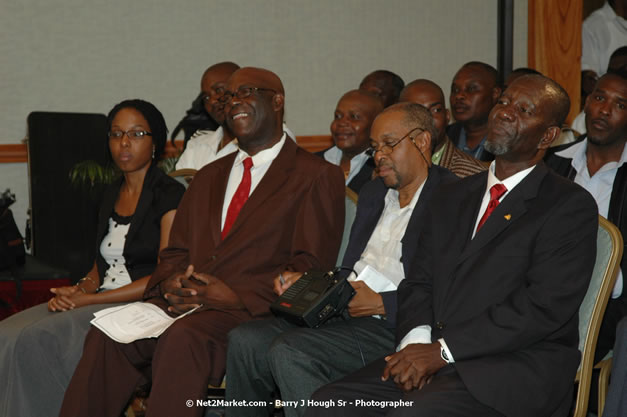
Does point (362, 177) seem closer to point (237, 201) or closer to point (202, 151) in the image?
point (237, 201)

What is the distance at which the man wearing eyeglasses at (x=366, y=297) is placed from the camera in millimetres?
2648

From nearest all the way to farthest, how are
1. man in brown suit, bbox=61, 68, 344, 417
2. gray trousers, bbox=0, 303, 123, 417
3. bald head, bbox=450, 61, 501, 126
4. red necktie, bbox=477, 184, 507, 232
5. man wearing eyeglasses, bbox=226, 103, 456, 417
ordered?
red necktie, bbox=477, 184, 507, 232, man wearing eyeglasses, bbox=226, 103, 456, 417, man in brown suit, bbox=61, 68, 344, 417, gray trousers, bbox=0, 303, 123, 417, bald head, bbox=450, 61, 501, 126

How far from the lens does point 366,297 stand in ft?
9.32

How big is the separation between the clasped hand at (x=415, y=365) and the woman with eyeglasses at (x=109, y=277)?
4.86 feet

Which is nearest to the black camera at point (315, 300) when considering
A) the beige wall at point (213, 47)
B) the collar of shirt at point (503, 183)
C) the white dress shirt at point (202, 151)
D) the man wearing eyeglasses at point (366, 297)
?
the man wearing eyeglasses at point (366, 297)

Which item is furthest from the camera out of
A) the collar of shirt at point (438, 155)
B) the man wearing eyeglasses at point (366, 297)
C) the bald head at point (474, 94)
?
the bald head at point (474, 94)

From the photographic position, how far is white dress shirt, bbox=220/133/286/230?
337 centimetres

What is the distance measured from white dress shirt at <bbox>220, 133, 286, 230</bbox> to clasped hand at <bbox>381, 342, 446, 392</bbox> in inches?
49.3

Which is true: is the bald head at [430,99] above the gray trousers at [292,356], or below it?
above

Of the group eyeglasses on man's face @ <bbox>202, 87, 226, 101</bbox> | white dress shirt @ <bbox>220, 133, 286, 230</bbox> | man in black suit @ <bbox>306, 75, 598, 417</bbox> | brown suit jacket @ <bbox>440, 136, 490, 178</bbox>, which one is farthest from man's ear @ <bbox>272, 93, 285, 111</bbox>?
eyeglasses on man's face @ <bbox>202, 87, 226, 101</bbox>

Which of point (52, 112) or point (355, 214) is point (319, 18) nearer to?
point (52, 112)

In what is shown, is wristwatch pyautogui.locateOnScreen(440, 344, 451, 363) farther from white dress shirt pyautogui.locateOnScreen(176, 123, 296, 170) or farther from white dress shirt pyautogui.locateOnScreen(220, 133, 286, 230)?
white dress shirt pyautogui.locateOnScreen(176, 123, 296, 170)

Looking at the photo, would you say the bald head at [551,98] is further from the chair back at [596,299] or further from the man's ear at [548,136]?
the chair back at [596,299]

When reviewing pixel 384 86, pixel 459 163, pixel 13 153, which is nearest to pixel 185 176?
pixel 459 163
